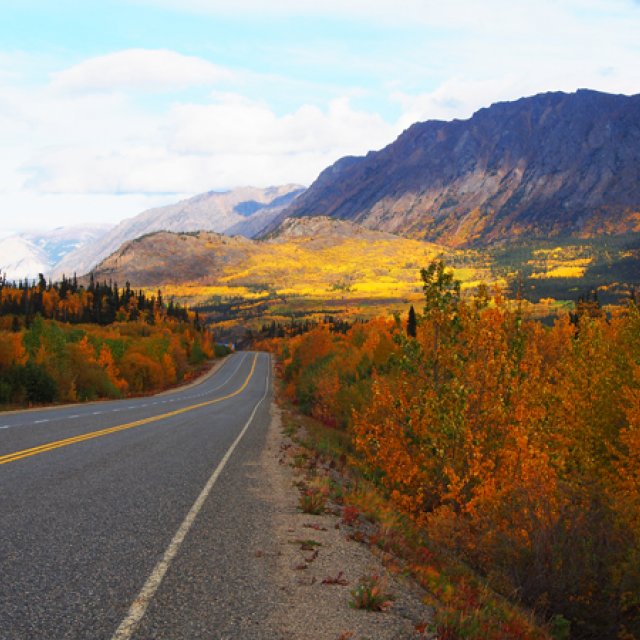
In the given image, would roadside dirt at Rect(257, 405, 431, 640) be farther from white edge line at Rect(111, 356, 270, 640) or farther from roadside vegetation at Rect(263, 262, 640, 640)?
white edge line at Rect(111, 356, 270, 640)

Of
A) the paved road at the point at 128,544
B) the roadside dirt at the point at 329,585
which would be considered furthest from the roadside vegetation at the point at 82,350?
the roadside dirt at the point at 329,585

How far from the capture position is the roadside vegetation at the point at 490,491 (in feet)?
32.2

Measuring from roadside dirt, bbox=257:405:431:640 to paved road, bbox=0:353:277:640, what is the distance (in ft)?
0.89

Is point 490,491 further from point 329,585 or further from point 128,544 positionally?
point 128,544

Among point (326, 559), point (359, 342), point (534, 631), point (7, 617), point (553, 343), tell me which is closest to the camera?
point (7, 617)

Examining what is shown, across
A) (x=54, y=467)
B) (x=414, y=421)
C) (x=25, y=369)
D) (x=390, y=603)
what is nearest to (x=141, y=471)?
(x=54, y=467)

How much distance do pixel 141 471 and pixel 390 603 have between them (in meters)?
7.97

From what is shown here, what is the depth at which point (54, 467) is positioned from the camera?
39.8 ft

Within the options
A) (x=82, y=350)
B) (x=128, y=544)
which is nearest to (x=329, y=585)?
(x=128, y=544)

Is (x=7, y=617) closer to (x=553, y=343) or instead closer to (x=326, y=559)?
(x=326, y=559)

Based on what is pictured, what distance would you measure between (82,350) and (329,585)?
1949 inches

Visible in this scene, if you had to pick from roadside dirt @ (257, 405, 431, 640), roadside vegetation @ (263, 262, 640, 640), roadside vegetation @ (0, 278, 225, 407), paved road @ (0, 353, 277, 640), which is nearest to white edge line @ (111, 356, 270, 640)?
paved road @ (0, 353, 277, 640)

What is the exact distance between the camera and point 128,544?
7414 mm

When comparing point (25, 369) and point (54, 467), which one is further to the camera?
point (25, 369)
